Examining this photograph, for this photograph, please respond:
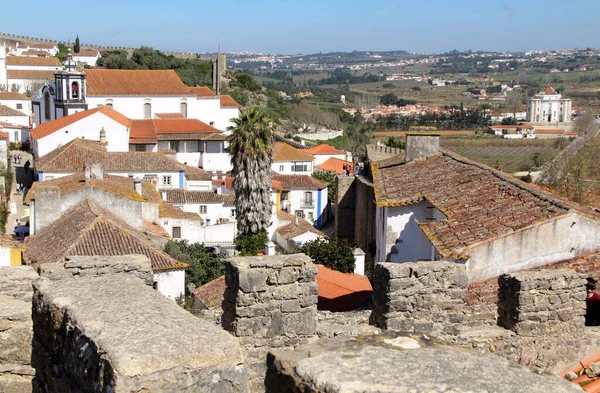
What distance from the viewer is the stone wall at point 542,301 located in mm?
7402

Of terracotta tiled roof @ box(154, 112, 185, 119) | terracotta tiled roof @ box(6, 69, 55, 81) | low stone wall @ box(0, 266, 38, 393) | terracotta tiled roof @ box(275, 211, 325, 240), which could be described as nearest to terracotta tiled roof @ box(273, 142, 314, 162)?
terracotta tiled roof @ box(154, 112, 185, 119)

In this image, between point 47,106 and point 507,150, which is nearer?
point 47,106

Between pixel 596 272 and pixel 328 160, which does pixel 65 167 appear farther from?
pixel 596 272

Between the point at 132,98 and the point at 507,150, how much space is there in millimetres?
33404

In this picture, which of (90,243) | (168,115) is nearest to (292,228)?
(90,243)

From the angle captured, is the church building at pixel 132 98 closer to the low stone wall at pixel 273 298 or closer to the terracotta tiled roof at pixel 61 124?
the terracotta tiled roof at pixel 61 124

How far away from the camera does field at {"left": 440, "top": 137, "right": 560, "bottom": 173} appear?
60006mm

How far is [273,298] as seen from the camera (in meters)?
6.91

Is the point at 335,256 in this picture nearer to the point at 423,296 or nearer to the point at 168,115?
the point at 423,296

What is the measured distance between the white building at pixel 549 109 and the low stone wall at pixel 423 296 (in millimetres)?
120780

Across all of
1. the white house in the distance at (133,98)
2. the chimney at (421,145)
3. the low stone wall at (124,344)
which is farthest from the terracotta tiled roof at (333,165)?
the low stone wall at (124,344)

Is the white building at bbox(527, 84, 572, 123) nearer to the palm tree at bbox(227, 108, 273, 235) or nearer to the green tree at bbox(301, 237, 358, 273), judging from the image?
the palm tree at bbox(227, 108, 273, 235)

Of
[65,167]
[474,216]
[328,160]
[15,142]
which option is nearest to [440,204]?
[474,216]

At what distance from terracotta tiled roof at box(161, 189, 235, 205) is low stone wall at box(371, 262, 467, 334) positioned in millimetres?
31310
